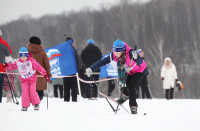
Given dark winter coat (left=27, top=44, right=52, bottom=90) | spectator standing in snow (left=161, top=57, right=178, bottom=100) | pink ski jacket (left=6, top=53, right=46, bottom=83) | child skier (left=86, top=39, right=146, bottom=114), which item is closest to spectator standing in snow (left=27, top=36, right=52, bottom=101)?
dark winter coat (left=27, top=44, right=52, bottom=90)

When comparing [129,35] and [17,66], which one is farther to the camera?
[129,35]

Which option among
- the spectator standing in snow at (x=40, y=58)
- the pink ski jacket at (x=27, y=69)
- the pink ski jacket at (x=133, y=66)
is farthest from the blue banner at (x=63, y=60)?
the pink ski jacket at (x=133, y=66)

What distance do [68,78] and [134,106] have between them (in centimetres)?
395

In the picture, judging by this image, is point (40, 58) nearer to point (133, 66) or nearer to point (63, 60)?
point (133, 66)

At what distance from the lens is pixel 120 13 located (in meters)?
52.8

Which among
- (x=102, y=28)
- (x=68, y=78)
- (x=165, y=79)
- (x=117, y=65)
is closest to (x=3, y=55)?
(x=68, y=78)

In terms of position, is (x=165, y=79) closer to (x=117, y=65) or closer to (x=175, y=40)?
(x=117, y=65)

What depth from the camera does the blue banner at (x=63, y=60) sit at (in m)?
11.1

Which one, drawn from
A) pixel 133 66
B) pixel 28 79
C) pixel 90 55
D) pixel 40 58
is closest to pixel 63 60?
pixel 90 55

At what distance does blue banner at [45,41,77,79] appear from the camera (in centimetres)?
1112

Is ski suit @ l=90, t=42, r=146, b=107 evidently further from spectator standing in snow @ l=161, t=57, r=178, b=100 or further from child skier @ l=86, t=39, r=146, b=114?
spectator standing in snow @ l=161, t=57, r=178, b=100

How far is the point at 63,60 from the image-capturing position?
1144cm

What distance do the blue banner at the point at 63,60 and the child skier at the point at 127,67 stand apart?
4.10m

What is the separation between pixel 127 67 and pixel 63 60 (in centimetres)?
488
